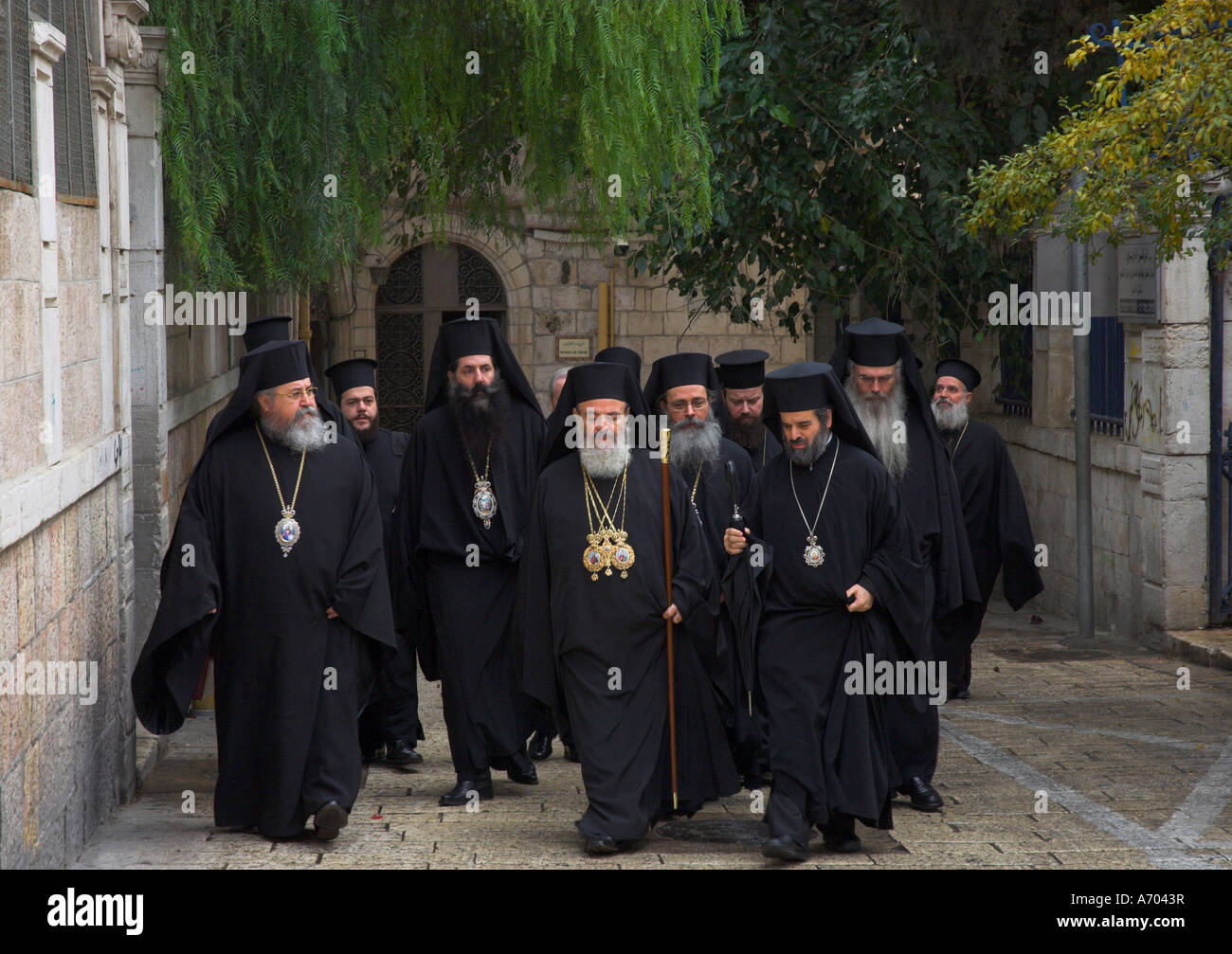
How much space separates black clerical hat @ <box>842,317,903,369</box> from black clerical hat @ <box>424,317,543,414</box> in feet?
5.16

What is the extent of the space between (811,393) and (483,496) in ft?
6.32

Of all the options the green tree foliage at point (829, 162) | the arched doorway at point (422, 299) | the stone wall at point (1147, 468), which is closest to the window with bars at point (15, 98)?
the green tree foliage at point (829, 162)

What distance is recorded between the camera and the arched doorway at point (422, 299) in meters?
22.2

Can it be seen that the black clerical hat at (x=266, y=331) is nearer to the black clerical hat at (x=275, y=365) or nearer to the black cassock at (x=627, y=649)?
the black clerical hat at (x=275, y=365)

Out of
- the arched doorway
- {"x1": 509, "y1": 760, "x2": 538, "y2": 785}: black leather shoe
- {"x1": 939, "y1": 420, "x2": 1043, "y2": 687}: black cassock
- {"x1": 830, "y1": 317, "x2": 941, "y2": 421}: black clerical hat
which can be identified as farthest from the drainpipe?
the arched doorway

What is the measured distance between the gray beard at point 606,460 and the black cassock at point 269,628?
96 cm

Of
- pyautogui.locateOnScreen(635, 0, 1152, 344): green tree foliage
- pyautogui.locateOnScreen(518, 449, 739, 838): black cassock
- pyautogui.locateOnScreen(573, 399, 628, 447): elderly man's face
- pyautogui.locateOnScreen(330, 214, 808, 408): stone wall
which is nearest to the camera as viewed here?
pyautogui.locateOnScreen(518, 449, 739, 838): black cassock

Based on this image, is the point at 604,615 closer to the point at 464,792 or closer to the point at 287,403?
the point at 464,792

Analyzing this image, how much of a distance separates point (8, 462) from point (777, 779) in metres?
3.19

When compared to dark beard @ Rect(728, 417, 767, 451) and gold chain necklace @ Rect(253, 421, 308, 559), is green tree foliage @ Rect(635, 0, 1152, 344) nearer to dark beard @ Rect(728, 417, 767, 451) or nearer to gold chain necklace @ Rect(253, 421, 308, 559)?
dark beard @ Rect(728, 417, 767, 451)

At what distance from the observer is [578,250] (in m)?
22.2

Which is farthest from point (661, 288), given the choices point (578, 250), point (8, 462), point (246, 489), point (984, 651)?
point (8, 462)

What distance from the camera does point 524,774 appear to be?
8.35 meters

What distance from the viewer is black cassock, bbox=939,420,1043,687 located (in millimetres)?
10438
